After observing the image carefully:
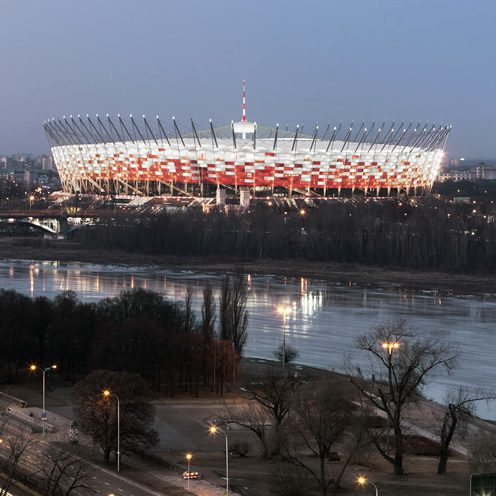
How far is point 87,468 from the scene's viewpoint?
1305 cm

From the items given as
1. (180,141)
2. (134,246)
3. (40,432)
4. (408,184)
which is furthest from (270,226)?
(40,432)

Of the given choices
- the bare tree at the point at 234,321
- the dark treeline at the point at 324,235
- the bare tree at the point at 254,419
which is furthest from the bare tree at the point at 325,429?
the dark treeline at the point at 324,235

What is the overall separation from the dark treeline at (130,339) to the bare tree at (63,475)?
198 inches

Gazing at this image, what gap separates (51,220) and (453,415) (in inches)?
1698

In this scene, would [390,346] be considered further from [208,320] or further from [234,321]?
[234,321]

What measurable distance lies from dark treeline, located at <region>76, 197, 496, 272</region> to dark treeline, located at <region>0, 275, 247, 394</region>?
18124mm

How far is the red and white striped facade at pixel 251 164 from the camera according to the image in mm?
58000

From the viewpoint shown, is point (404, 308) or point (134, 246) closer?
point (404, 308)

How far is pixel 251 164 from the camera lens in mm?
58250

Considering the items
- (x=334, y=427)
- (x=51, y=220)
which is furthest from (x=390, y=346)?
(x=51, y=220)

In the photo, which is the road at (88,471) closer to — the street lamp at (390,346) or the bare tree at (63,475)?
the bare tree at (63,475)

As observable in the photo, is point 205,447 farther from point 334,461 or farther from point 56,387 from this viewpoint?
point 56,387

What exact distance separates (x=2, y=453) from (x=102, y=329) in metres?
6.19

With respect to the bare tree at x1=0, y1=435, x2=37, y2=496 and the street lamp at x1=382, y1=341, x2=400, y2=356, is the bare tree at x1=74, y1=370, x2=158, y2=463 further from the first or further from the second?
the street lamp at x1=382, y1=341, x2=400, y2=356
